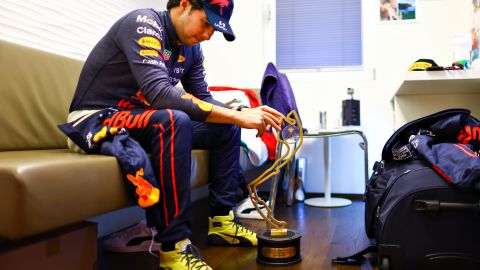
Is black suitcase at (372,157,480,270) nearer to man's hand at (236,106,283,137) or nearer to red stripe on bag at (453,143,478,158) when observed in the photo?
red stripe on bag at (453,143,478,158)

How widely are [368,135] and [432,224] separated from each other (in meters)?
1.65

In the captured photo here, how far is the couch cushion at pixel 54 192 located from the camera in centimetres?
73

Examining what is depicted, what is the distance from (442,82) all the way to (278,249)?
3.29 feet

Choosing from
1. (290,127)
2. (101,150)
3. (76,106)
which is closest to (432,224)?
(290,127)

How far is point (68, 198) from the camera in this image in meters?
0.83

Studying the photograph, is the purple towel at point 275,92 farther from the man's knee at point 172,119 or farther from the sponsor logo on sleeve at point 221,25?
the man's knee at point 172,119

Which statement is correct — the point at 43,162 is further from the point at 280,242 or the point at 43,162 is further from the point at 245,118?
the point at 280,242

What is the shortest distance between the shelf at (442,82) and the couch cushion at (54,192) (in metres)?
1.22

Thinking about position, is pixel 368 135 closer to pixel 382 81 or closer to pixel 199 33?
pixel 382 81

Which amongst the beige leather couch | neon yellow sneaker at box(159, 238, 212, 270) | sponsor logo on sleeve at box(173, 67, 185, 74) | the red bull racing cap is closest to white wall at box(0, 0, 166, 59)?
the beige leather couch

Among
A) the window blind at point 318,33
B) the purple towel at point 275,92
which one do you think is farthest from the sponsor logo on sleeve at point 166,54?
the window blind at point 318,33

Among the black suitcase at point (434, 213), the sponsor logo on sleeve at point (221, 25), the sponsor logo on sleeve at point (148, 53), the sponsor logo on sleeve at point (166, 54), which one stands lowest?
the black suitcase at point (434, 213)

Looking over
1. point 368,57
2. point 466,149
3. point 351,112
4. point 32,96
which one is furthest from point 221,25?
point 368,57

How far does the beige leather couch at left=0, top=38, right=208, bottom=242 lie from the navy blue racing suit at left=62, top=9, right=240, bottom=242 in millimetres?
105
